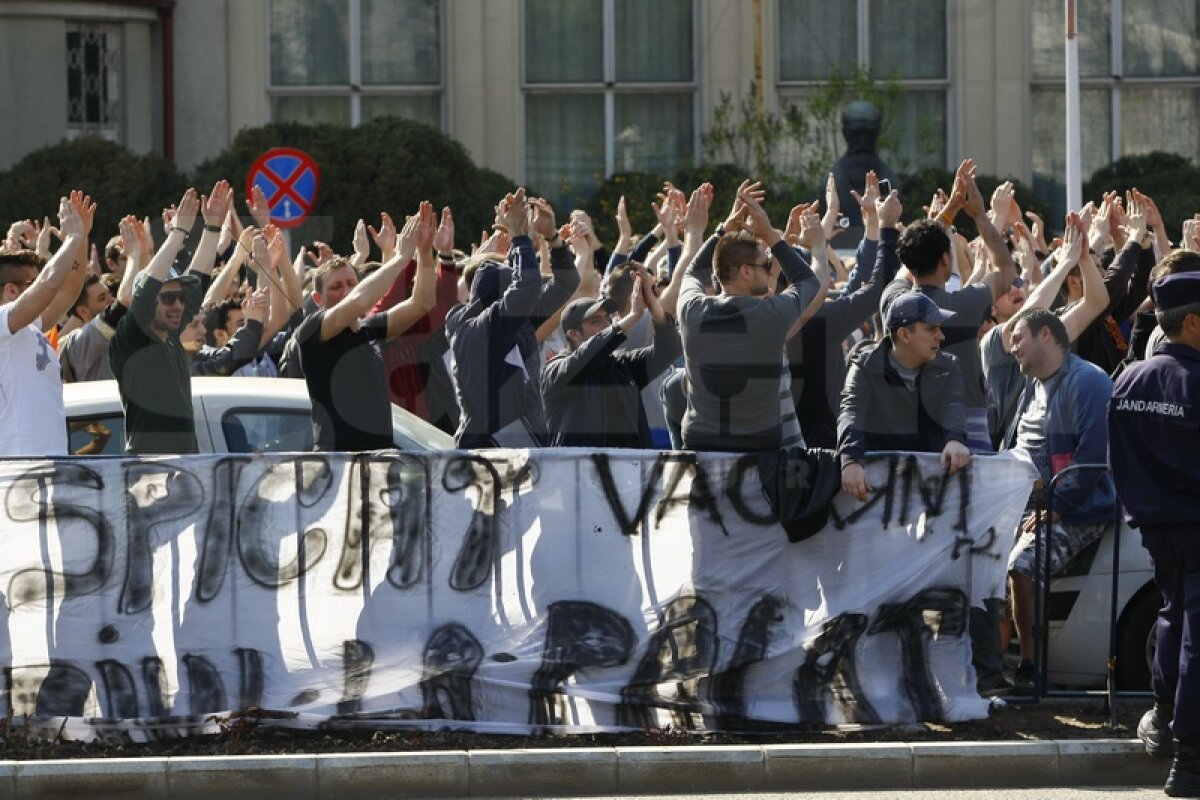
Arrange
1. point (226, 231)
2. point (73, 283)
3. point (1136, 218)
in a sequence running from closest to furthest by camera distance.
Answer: point (73, 283)
point (226, 231)
point (1136, 218)

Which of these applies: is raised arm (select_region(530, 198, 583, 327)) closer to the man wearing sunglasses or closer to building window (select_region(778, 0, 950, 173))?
the man wearing sunglasses

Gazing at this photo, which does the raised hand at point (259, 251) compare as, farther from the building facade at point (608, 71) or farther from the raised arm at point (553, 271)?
the building facade at point (608, 71)

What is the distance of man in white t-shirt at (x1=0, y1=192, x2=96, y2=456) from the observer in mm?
9164

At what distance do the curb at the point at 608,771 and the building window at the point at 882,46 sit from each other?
70.8ft

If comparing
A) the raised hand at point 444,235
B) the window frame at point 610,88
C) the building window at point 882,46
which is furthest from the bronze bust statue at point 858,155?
the raised hand at point 444,235

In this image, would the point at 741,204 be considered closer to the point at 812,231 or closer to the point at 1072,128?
the point at 812,231

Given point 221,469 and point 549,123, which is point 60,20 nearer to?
point 549,123

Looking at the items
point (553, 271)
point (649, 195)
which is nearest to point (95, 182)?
point (649, 195)

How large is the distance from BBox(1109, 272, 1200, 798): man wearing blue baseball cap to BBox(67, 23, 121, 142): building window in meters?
22.7

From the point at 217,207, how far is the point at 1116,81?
20.8 m

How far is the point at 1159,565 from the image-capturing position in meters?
8.13

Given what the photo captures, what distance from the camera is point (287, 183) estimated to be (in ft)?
61.6

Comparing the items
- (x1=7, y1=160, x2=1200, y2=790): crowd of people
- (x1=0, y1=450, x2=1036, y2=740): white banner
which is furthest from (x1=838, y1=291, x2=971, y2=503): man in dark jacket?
(x1=0, y1=450, x2=1036, y2=740): white banner

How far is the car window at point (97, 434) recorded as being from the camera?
33.3 feet
